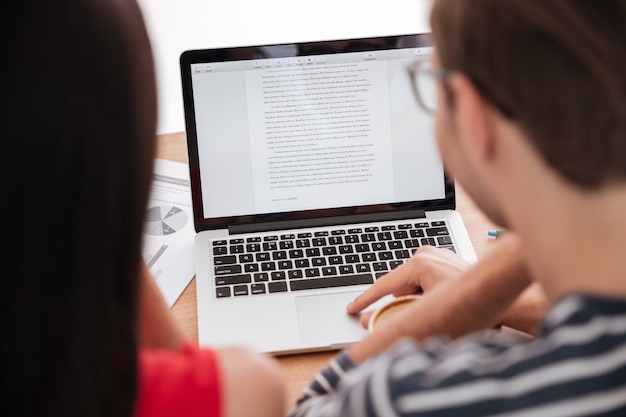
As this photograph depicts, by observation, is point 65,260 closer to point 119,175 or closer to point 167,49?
point 119,175

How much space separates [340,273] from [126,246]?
57 centimetres

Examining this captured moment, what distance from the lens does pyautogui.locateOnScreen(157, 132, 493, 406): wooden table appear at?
1032 mm

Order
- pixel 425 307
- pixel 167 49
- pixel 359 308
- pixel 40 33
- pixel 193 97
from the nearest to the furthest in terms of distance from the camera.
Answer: pixel 40 33
pixel 425 307
pixel 359 308
pixel 193 97
pixel 167 49

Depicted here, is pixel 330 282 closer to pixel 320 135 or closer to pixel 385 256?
pixel 385 256

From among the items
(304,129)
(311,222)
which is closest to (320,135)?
(304,129)

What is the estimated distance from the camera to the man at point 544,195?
62cm

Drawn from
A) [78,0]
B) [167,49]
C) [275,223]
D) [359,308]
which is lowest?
[359,308]

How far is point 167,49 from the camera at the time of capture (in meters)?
2.77

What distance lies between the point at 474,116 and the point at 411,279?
0.43m

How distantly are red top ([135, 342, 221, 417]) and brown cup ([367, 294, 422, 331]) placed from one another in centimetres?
30

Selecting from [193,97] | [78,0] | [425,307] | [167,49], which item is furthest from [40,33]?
[167,49]

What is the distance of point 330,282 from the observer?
1.18 metres

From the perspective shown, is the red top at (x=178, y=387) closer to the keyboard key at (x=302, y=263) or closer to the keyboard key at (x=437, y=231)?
the keyboard key at (x=302, y=263)

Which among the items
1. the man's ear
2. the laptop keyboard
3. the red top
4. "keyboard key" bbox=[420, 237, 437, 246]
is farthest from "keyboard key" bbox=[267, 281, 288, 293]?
the man's ear
